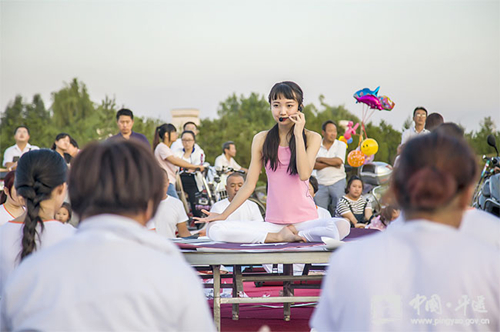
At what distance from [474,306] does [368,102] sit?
9.54 metres

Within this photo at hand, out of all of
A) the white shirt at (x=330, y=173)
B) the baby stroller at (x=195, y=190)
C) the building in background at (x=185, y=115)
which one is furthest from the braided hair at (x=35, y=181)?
the building in background at (x=185, y=115)

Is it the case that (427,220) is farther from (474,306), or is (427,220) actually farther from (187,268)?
(187,268)

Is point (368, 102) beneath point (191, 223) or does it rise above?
above

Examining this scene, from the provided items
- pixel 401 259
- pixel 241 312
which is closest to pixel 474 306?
pixel 401 259

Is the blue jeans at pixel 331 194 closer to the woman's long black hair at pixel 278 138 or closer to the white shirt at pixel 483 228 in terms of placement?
the woman's long black hair at pixel 278 138

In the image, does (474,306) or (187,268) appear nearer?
(187,268)

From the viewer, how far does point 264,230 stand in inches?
171

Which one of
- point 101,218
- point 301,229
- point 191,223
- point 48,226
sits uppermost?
point 101,218

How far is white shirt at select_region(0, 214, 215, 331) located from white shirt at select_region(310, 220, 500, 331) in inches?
15.8

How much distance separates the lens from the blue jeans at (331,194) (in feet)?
29.9

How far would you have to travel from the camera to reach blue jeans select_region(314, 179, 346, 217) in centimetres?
910

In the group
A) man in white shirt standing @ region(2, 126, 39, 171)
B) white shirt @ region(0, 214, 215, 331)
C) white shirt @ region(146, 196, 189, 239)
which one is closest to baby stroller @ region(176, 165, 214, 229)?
man in white shirt standing @ region(2, 126, 39, 171)

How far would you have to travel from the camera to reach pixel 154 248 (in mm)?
1522

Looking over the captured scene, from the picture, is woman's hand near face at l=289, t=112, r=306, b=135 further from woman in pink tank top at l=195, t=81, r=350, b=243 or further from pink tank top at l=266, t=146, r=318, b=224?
pink tank top at l=266, t=146, r=318, b=224
